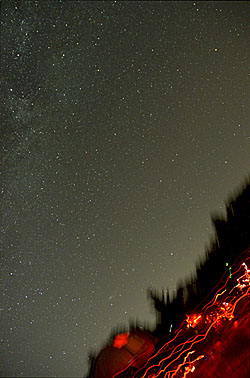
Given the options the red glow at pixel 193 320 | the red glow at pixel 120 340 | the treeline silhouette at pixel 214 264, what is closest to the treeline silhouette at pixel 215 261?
the treeline silhouette at pixel 214 264

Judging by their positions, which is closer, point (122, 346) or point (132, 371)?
point (132, 371)

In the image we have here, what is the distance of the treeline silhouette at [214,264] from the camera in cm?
209

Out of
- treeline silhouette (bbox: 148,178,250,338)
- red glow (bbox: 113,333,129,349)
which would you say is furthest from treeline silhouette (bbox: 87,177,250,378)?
red glow (bbox: 113,333,129,349)

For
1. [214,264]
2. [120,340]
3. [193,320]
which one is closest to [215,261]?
[214,264]

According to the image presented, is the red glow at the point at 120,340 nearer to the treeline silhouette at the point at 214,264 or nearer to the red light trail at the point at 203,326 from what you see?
the treeline silhouette at the point at 214,264

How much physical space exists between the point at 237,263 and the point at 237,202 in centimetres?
59

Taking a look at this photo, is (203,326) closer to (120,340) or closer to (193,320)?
(193,320)

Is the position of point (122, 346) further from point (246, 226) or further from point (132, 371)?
point (246, 226)

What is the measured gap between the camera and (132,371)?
79.3 inches

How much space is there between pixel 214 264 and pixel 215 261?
23 mm

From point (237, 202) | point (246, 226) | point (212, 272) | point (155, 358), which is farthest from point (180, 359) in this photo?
point (237, 202)

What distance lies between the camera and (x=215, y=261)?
2303 mm

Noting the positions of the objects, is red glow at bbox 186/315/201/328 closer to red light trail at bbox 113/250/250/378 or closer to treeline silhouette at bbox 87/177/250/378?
red light trail at bbox 113/250/250/378

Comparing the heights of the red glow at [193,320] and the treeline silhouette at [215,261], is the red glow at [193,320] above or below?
below
